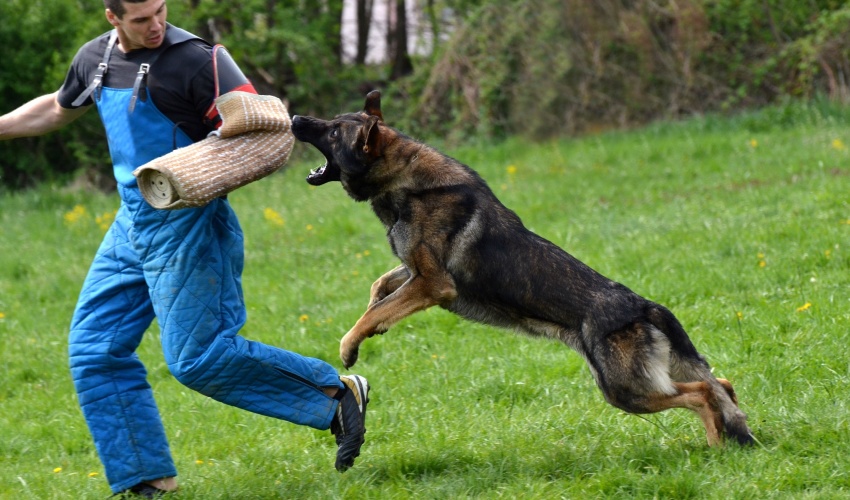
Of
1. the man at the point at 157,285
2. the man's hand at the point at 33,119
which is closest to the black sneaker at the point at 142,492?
the man at the point at 157,285

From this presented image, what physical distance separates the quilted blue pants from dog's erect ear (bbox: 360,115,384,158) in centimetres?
75

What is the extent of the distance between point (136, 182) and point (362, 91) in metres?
12.3

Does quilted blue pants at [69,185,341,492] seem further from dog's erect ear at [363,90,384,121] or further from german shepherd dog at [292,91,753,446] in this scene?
dog's erect ear at [363,90,384,121]

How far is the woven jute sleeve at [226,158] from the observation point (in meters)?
3.81

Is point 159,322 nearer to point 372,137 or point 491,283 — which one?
point 372,137

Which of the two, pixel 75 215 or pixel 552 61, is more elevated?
pixel 552 61

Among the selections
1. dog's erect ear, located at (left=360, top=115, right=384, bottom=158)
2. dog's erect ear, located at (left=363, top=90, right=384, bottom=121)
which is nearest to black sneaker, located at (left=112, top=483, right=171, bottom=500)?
dog's erect ear, located at (left=360, top=115, right=384, bottom=158)

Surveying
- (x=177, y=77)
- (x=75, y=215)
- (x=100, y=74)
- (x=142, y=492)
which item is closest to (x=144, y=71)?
(x=177, y=77)

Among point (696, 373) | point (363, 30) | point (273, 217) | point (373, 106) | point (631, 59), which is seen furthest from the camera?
point (363, 30)

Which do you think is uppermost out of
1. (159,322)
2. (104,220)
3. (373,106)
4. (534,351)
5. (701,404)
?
(373,106)

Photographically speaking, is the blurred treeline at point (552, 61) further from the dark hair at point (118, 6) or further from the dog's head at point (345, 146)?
the dark hair at point (118, 6)

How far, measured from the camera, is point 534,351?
20.0 ft

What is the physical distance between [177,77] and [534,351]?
300 centimetres

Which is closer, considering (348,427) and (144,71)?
(144,71)
